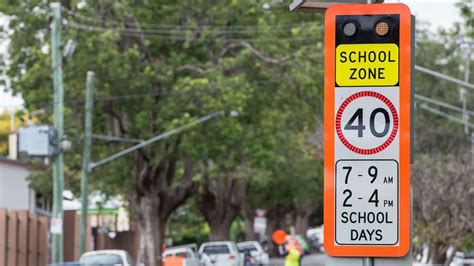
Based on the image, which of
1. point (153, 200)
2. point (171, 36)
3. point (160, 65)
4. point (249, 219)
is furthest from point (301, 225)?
point (160, 65)

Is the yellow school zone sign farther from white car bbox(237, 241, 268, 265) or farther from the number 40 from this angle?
white car bbox(237, 241, 268, 265)

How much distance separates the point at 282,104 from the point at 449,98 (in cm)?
2809

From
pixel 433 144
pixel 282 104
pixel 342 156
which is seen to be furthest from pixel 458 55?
pixel 342 156

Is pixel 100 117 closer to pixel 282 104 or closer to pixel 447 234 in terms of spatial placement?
pixel 282 104

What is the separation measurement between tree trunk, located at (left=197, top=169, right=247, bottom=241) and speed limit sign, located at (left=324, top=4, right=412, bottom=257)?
201 feet

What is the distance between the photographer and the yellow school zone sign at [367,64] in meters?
8.72

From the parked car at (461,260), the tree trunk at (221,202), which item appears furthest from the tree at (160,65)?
the tree trunk at (221,202)

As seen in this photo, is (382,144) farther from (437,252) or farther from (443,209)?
(437,252)

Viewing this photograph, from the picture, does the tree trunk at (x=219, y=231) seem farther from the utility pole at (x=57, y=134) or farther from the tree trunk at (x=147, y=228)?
the utility pole at (x=57, y=134)

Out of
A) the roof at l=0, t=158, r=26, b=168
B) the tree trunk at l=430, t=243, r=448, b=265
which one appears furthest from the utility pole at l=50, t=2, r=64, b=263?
the tree trunk at l=430, t=243, r=448, b=265

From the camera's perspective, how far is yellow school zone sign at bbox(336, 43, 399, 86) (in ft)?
28.6

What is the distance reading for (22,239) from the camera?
4894cm

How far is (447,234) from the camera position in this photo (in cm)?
4197

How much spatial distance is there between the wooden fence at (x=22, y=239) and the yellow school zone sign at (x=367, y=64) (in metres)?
37.3
